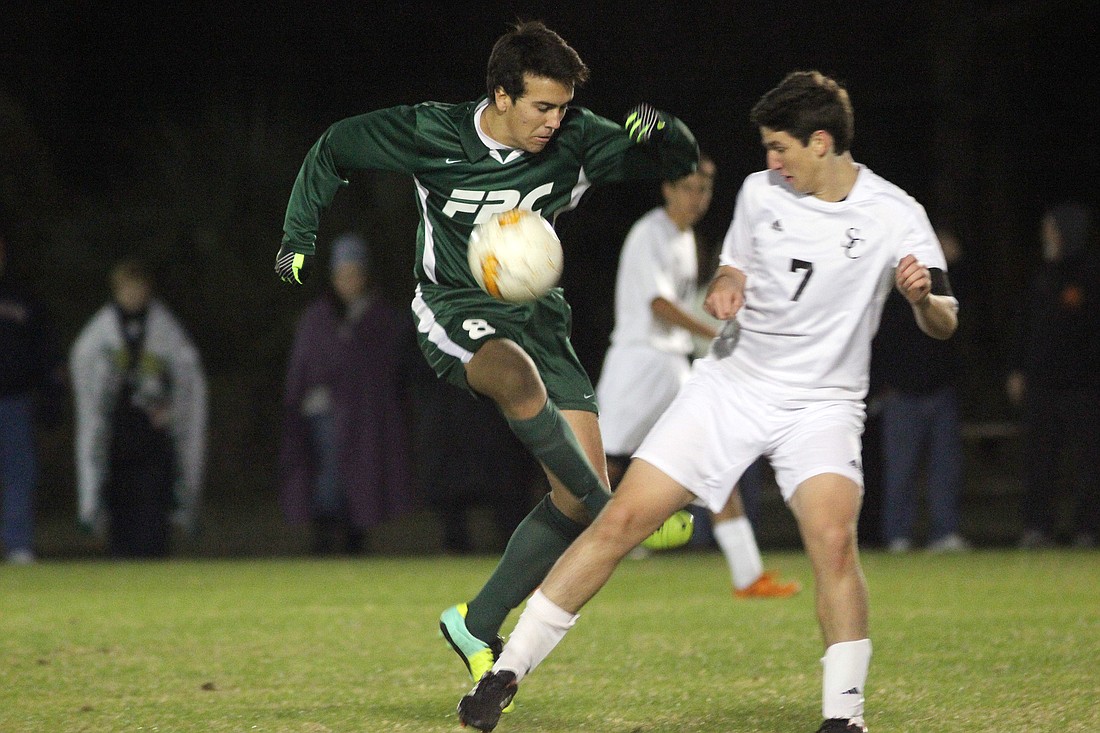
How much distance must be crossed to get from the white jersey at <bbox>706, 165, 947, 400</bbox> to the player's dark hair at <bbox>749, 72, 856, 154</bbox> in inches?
6.5

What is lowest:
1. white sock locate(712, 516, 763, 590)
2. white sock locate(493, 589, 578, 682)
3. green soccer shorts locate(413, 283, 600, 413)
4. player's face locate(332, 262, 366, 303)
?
white sock locate(712, 516, 763, 590)

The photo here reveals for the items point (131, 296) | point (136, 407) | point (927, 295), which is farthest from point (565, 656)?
point (131, 296)

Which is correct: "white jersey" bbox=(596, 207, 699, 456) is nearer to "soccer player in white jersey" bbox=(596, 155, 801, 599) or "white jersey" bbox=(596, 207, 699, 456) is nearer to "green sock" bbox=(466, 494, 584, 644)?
"soccer player in white jersey" bbox=(596, 155, 801, 599)

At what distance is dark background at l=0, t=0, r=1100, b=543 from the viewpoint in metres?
19.7

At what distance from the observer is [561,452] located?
17.6ft

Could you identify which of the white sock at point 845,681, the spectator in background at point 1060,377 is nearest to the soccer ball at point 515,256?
the white sock at point 845,681

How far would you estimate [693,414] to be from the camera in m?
4.84

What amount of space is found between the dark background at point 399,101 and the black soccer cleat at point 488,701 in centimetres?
1258

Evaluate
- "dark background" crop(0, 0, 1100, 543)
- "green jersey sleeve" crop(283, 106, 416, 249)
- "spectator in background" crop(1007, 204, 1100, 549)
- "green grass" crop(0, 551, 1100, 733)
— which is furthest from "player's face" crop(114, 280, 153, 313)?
"green jersey sleeve" crop(283, 106, 416, 249)

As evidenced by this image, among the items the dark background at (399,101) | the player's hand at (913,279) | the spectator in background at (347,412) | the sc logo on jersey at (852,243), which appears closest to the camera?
the player's hand at (913,279)

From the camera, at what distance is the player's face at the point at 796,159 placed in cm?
475

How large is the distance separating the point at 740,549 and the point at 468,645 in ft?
10.6

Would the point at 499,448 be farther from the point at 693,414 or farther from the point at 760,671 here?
the point at 693,414

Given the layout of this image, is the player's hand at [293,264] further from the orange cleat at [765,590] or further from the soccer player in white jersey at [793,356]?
the orange cleat at [765,590]
